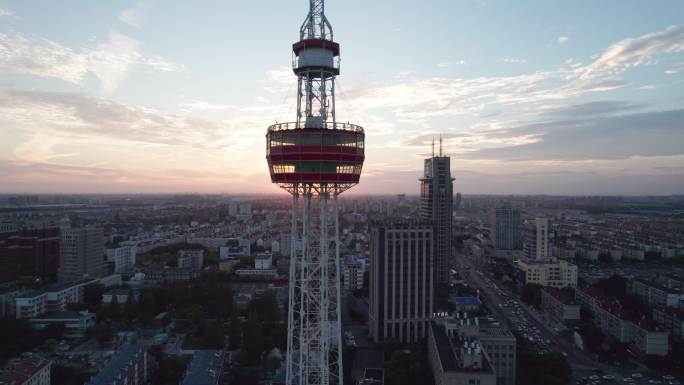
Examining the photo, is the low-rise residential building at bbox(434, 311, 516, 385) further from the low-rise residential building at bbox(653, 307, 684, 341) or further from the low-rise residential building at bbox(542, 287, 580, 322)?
the low-rise residential building at bbox(542, 287, 580, 322)

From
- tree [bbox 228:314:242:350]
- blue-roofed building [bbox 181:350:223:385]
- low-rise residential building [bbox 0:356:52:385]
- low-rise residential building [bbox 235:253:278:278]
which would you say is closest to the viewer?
low-rise residential building [bbox 0:356:52:385]

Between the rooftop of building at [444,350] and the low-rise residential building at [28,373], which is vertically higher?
the rooftop of building at [444,350]

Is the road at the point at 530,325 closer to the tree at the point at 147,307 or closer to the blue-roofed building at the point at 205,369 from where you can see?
the blue-roofed building at the point at 205,369

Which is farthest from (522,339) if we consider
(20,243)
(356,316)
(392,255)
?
(20,243)

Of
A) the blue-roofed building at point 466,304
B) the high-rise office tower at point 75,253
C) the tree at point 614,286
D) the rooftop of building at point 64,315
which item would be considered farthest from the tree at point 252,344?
the tree at point 614,286

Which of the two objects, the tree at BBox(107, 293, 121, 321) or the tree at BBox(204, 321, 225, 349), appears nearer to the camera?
the tree at BBox(204, 321, 225, 349)

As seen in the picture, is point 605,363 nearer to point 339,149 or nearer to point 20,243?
point 339,149

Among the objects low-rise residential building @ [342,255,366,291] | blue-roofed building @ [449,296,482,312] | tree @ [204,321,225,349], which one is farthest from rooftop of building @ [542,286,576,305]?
tree @ [204,321,225,349]
